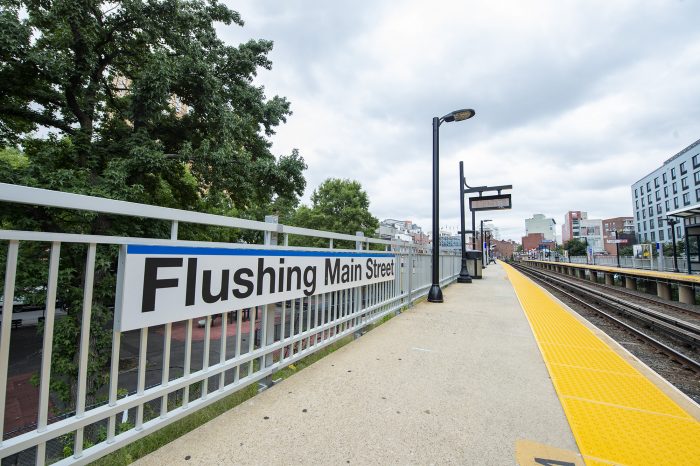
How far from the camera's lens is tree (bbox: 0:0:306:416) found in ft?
23.0

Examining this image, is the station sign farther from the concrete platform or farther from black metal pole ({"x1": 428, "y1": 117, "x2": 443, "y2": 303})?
the concrete platform

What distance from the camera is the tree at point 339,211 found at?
3294 cm

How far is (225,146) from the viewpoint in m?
9.68

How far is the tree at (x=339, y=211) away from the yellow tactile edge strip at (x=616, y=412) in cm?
2732

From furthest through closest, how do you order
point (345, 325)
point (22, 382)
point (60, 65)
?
point (22, 382) → point (60, 65) → point (345, 325)

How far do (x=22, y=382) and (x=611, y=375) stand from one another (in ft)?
66.0

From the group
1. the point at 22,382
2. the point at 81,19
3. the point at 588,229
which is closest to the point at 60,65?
the point at 81,19

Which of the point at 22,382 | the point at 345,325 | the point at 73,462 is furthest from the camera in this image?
the point at 22,382

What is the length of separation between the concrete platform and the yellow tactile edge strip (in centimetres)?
15

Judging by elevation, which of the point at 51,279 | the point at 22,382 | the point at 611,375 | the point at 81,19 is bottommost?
the point at 22,382

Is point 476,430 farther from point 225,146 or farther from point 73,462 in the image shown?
point 225,146

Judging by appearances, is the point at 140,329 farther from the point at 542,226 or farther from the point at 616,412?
the point at 542,226

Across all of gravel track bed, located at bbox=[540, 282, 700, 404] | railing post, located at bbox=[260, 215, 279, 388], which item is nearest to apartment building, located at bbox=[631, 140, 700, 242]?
gravel track bed, located at bbox=[540, 282, 700, 404]

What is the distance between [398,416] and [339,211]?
32.1 metres
